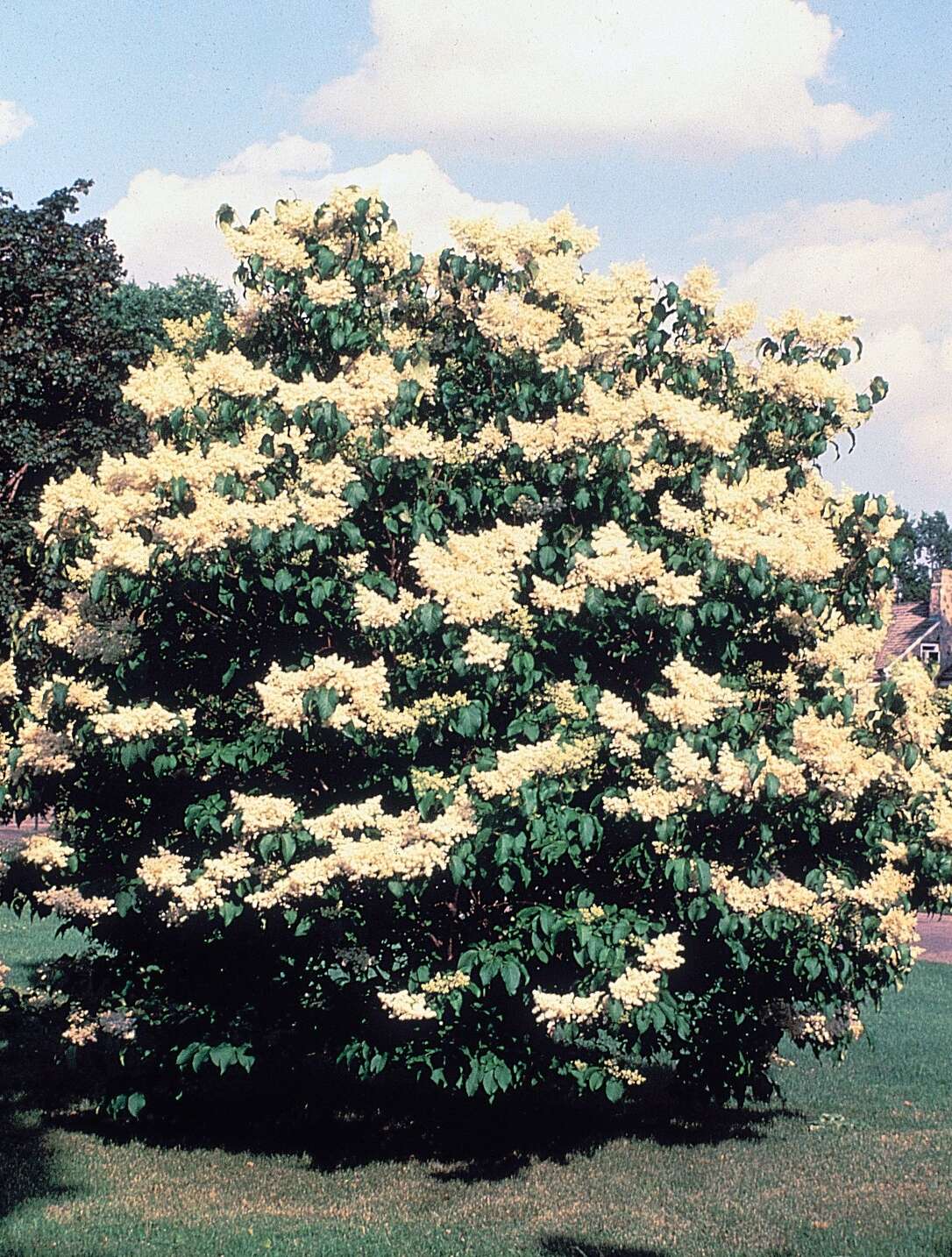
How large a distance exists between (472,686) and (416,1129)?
5.41 metres

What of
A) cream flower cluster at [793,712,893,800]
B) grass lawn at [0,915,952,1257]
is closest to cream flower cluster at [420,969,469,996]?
grass lawn at [0,915,952,1257]

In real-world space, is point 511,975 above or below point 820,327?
below

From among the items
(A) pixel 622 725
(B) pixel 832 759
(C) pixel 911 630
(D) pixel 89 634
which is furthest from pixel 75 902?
(C) pixel 911 630

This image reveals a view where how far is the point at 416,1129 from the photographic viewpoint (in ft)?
41.2

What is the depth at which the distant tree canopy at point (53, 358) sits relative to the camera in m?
14.4

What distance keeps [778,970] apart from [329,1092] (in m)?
4.99

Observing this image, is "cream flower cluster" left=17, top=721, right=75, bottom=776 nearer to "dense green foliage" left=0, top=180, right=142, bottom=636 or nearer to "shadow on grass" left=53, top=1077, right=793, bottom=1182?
"dense green foliage" left=0, top=180, right=142, bottom=636

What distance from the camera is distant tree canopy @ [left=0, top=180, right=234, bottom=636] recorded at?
14375 mm

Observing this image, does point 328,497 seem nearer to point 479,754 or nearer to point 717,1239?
point 479,754

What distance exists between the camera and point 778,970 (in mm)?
10703

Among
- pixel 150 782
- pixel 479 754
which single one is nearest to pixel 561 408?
pixel 479 754

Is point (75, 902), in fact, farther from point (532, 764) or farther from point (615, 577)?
point (615, 577)

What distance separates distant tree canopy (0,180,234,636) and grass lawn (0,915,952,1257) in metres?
5.76

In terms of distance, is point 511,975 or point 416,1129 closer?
point 511,975
